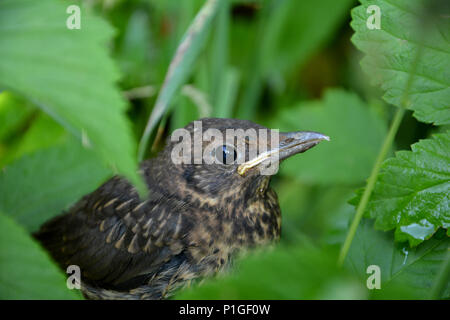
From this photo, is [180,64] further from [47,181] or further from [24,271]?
[24,271]

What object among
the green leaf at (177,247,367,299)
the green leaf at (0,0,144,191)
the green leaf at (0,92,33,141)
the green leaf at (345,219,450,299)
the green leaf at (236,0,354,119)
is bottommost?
the green leaf at (345,219,450,299)

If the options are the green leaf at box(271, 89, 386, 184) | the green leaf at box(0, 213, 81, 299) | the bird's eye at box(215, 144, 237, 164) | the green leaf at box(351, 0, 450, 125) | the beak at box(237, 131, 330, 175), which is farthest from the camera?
the green leaf at box(271, 89, 386, 184)

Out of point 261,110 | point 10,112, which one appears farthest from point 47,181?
point 261,110

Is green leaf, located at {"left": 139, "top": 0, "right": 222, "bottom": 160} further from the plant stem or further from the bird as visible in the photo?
the plant stem

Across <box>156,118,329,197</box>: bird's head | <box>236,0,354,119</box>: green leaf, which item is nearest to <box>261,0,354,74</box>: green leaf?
<box>236,0,354,119</box>: green leaf

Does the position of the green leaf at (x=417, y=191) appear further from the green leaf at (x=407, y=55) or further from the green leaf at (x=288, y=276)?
the green leaf at (x=288, y=276)

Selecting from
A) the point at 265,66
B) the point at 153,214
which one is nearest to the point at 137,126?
the point at 265,66

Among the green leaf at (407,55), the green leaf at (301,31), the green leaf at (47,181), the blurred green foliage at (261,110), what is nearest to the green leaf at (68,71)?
the blurred green foliage at (261,110)
